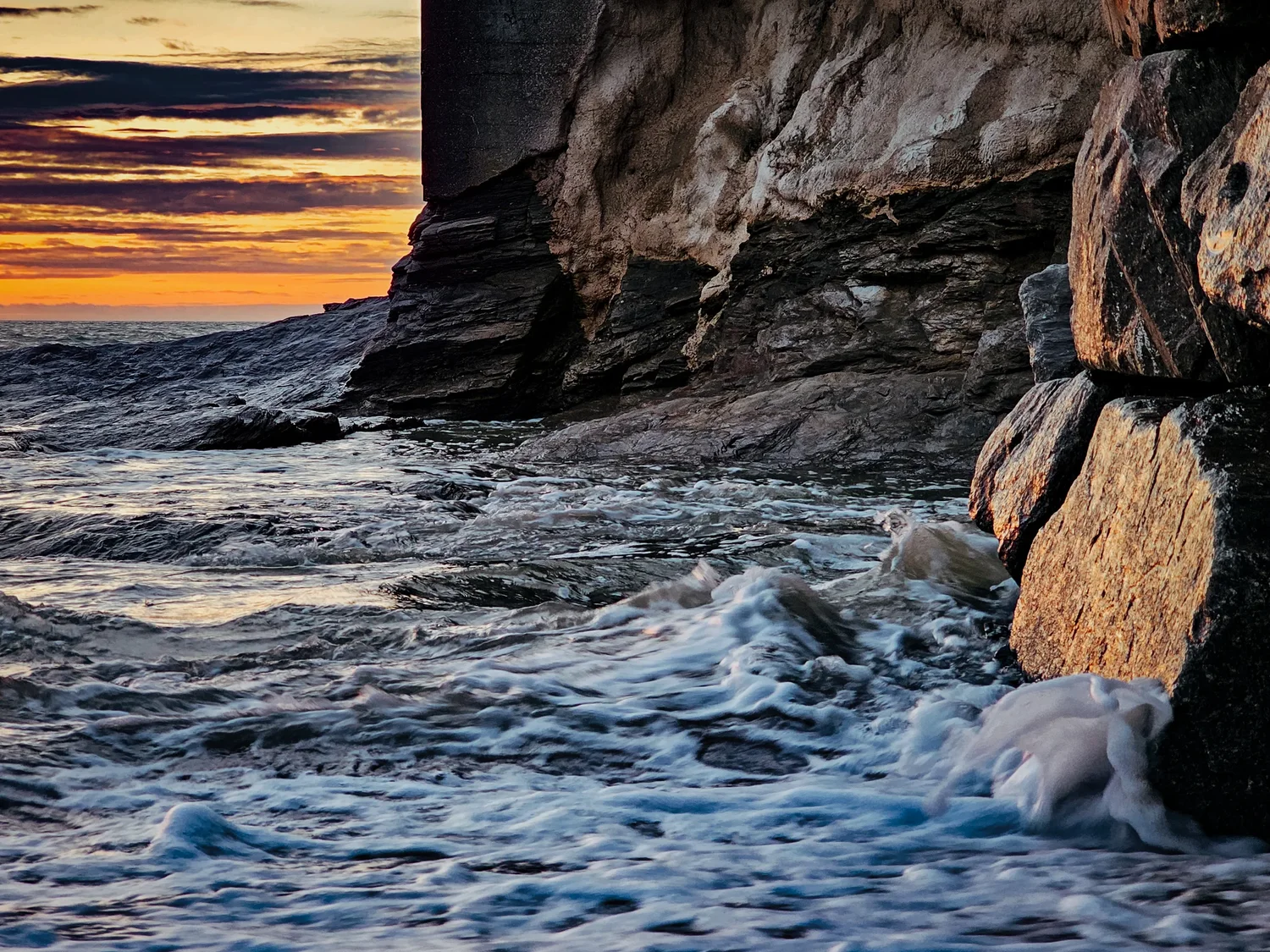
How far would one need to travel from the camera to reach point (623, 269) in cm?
1257

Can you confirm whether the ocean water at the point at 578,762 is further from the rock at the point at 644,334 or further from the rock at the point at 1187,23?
the rock at the point at 644,334

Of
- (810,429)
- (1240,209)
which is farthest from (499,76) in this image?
(1240,209)

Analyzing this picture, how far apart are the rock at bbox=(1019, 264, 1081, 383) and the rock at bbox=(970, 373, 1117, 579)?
0.20 m

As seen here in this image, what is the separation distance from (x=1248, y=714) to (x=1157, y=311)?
1.26 metres

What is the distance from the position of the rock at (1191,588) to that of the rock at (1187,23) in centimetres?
95

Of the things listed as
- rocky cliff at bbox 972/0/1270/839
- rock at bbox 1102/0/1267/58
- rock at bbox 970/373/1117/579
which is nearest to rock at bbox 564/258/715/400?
rock at bbox 970/373/1117/579

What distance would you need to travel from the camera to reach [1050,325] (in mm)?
4895

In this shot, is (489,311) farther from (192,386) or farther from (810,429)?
(192,386)

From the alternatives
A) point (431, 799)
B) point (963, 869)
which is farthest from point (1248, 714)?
point (431, 799)

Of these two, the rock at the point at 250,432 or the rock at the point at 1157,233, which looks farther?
the rock at the point at 250,432

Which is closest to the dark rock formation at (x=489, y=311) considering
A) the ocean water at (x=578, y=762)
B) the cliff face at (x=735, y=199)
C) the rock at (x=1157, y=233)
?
the cliff face at (x=735, y=199)

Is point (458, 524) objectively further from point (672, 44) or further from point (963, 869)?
point (672, 44)

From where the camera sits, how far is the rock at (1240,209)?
2.62 metres

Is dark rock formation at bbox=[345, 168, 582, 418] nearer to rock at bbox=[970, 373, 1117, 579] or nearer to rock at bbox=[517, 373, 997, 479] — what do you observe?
rock at bbox=[517, 373, 997, 479]
